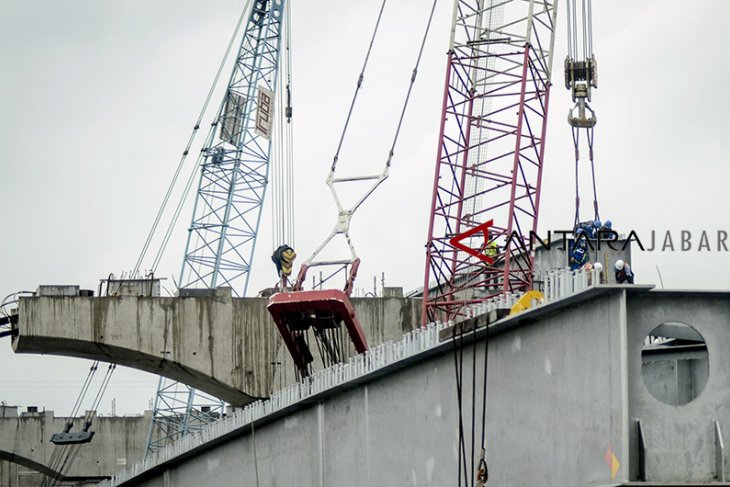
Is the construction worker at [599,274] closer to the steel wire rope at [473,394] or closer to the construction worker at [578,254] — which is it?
the steel wire rope at [473,394]

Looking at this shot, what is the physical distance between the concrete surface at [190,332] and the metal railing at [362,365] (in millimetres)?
14183

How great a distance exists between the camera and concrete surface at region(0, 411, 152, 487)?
4001 inches

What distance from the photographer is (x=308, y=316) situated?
61844 mm

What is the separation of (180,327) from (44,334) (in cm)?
656

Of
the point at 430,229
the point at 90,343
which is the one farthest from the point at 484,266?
the point at 90,343

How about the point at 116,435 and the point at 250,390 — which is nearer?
the point at 250,390

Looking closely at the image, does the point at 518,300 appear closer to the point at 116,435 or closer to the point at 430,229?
the point at 430,229

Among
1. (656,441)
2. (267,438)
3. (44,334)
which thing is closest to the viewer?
(656,441)

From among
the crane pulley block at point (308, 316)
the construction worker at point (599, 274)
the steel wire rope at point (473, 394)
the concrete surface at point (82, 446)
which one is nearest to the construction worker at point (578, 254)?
the steel wire rope at point (473, 394)

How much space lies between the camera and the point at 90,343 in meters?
76.0

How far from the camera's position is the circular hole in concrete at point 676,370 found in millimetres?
44406

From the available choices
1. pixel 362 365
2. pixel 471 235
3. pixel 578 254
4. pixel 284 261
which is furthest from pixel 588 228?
pixel 284 261

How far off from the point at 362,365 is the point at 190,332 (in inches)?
1116

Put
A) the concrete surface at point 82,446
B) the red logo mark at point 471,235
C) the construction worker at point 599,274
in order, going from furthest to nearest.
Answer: the concrete surface at point 82,446, the red logo mark at point 471,235, the construction worker at point 599,274
